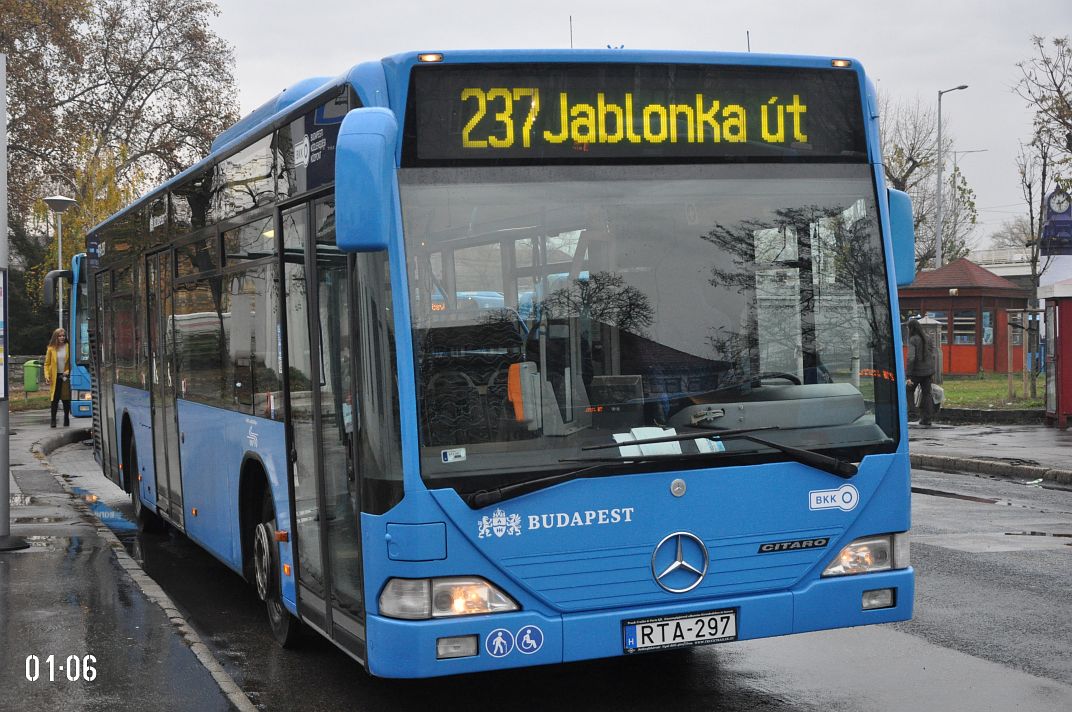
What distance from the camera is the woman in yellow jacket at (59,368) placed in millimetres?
25625

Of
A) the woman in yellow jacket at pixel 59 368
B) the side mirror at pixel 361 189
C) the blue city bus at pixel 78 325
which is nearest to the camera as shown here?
the side mirror at pixel 361 189

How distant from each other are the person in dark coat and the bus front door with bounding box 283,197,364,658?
17520mm

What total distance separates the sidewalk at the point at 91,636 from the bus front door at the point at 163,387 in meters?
→ 0.57

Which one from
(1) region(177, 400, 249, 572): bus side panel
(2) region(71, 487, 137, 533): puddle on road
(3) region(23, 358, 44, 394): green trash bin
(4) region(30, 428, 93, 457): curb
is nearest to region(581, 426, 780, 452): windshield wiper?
(1) region(177, 400, 249, 572): bus side panel

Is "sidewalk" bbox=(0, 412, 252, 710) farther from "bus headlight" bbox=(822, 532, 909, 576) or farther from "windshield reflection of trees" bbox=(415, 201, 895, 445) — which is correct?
"bus headlight" bbox=(822, 532, 909, 576)

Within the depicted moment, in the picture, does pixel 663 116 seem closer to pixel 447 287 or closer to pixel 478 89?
pixel 478 89

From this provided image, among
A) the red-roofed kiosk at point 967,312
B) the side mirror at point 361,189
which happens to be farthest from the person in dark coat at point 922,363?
the side mirror at point 361,189

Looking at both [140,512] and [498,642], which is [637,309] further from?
[140,512]

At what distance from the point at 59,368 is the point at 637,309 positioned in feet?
74.8

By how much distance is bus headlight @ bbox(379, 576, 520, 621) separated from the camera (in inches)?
201

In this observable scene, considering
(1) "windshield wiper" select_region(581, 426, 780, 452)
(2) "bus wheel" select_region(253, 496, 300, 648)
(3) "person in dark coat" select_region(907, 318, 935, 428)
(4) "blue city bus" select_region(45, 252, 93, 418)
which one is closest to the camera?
(1) "windshield wiper" select_region(581, 426, 780, 452)

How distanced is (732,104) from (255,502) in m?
3.64

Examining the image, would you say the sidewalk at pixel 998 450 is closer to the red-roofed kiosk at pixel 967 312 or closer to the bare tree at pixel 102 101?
the red-roofed kiosk at pixel 967 312

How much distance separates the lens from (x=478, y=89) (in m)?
5.34
